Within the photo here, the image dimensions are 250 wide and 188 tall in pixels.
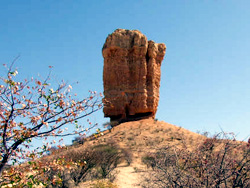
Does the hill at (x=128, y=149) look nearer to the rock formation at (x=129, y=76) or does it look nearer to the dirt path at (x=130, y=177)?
the dirt path at (x=130, y=177)

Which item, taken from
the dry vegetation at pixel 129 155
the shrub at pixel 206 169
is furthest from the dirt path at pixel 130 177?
the shrub at pixel 206 169

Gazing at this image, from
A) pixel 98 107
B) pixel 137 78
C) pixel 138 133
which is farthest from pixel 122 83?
pixel 98 107

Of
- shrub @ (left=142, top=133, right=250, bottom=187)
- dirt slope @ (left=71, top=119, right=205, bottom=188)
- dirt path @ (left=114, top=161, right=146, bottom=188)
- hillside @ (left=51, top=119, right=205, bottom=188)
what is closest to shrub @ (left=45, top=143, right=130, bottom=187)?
dirt path @ (left=114, top=161, right=146, bottom=188)

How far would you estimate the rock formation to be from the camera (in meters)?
30.0

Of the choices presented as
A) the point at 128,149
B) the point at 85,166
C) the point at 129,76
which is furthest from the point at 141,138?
the point at 85,166

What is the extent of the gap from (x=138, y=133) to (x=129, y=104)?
13.5 ft

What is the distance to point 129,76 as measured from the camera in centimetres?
3084

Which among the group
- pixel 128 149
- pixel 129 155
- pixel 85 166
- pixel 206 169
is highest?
pixel 128 149

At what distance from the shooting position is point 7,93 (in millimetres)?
4535

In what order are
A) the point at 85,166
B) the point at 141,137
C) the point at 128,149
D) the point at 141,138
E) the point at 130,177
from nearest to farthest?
the point at 85,166 → the point at 130,177 → the point at 128,149 → the point at 141,138 → the point at 141,137

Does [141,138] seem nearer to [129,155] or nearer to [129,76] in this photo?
[129,155]

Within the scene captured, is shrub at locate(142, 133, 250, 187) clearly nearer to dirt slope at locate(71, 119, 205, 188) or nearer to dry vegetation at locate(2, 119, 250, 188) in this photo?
dry vegetation at locate(2, 119, 250, 188)

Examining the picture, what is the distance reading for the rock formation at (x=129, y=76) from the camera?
30.0 m

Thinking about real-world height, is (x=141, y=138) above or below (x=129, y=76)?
below
